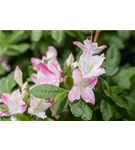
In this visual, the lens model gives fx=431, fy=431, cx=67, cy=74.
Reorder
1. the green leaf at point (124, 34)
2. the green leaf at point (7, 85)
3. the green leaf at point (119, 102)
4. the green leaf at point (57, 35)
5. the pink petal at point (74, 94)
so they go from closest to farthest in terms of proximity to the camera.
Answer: the pink petal at point (74, 94)
the green leaf at point (119, 102)
the green leaf at point (7, 85)
the green leaf at point (57, 35)
the green leaf at point (124, 34)

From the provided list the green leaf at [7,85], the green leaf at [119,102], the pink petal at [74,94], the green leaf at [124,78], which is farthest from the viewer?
the green leaf at [124,78]

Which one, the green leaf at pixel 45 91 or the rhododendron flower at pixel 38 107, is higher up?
the green leaf at pixel 45 91

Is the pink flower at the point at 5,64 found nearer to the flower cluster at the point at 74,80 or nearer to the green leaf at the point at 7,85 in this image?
the green leaf at the point at 7,85

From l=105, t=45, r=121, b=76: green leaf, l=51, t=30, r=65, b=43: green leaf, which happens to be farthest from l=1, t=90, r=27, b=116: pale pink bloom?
l=51, t=30, r=65, b=43: green leaf

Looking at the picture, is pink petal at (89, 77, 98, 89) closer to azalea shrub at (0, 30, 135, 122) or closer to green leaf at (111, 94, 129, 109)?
azalea shrub at (0, 30, 135, 122)

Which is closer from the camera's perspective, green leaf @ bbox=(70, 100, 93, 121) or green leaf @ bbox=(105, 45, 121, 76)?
green leaf @ bbox=(70, 100, 93, 121)

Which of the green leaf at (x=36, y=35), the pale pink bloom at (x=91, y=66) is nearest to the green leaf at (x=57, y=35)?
the green leaf at (x=36, y=35)
